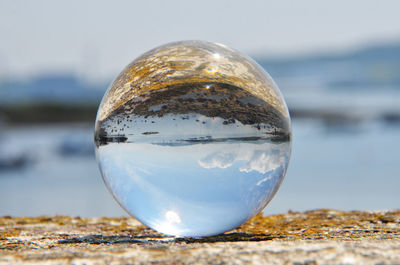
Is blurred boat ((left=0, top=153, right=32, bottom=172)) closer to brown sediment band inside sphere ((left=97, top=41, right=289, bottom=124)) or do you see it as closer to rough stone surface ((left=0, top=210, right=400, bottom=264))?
rough stone surface ((left=0, top=210, right=400, bottom=264))

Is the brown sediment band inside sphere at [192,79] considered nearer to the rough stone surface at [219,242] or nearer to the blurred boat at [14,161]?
the rough stone surface at [219,242]

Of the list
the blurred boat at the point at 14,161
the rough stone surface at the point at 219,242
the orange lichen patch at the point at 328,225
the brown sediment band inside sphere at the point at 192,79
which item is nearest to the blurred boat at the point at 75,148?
the blurred boat at the point at 14,161

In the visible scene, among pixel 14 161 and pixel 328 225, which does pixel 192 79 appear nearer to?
pixel 328 225

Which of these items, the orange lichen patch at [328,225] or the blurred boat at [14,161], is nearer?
the orange lichen patch at [328,225]

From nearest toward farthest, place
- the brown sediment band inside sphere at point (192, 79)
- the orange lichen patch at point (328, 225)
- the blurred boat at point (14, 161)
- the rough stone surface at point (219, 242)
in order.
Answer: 1. the rough stone surface at point (219, 242)
2. the brown sediment band inside sphere at point (192, 79)
3. the orange lichen patch at point (328, 225)
4. the blurred boat at point (14, 161)

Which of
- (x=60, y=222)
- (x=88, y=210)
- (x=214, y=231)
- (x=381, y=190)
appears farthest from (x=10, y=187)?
(x=214, y=231)
